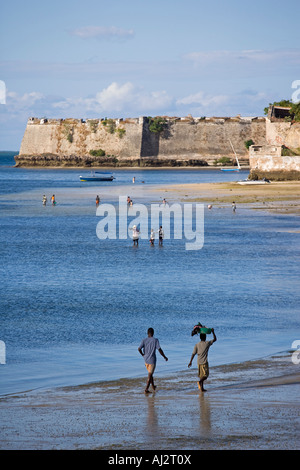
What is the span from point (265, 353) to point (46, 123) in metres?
143

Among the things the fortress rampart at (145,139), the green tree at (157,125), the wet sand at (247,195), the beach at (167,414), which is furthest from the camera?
the green tree at (157,125)

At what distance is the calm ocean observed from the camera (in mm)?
16078

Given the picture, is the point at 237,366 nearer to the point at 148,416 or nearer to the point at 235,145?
the point at 148,416

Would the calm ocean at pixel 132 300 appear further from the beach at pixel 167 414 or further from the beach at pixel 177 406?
the beach at pixel 167 414

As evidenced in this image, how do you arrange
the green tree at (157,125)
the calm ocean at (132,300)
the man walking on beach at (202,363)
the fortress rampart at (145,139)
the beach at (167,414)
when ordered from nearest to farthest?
the beach at (167,414) → the man walking on beach at (202,363) → the calm ocean at (132,300) → the fortress rampart at (145,139) → the green tree at (157,125)

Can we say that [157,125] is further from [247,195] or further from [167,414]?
[167,414]

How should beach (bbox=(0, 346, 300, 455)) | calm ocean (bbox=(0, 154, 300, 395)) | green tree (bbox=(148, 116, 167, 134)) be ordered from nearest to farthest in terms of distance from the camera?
beach (bbox=(0, 346, 300, 455))
calm ocean (bbox=(0, 154, 300, 395))
green tree (bbox=(148, 116, 167, 134))

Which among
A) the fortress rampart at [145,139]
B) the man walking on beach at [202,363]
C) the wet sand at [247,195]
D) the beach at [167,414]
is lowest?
the beach at [167,414]

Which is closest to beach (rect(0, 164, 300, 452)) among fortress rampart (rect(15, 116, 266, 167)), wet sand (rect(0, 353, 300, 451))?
wet sand (rect(0, 353, 300, 451))

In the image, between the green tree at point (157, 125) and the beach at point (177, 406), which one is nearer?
the beach at point (177, 406)

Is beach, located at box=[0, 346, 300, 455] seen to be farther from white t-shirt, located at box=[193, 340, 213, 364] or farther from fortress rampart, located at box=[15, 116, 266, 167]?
fortress rampart, located at box=[15, 116, 266, 167]

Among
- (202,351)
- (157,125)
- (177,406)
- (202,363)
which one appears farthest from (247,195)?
(157,125)

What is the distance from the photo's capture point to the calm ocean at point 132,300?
16.1m

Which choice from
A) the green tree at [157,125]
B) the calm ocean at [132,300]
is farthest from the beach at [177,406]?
the green tree at [157,125]
